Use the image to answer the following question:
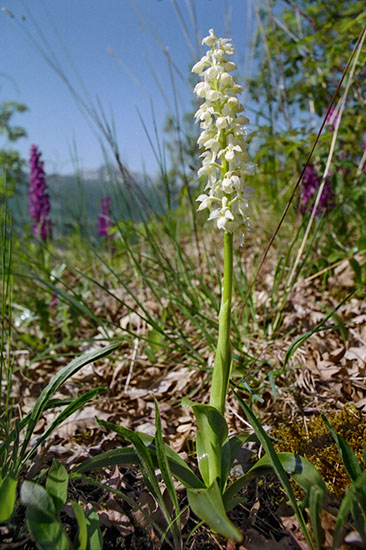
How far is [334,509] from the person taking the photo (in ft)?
3.22

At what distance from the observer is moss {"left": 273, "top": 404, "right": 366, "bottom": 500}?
1.10m

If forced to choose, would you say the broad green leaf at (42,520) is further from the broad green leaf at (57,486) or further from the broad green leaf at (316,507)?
the broad green leaf at (316,507)

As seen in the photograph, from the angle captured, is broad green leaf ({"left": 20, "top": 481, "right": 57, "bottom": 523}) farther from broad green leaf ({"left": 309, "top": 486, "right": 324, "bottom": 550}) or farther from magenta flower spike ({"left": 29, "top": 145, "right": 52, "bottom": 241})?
magenta flower spike ({"left": 29, "top": 145, "right": 52, "bottom": 241})

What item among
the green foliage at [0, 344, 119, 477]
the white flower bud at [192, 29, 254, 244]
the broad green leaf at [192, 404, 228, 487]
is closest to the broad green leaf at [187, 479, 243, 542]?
the broad green leaf at [192, 404, 228, 487]

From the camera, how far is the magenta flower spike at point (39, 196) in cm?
299

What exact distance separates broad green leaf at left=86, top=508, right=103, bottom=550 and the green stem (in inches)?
15.3

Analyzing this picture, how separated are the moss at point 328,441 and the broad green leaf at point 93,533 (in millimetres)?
632

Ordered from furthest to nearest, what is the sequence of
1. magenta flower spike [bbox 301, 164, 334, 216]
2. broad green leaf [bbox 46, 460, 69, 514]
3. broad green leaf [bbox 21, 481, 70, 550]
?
magenta flower spike [bbox 301, 164, 334, 216] → broad green leaf [bbox 46, 460, 69, 514] → broad green leaf [bbox 21, 481, 70, 550]

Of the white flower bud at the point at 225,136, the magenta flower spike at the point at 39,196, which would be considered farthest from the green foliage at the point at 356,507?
Result: the magenta flower spike at the point at 39,196

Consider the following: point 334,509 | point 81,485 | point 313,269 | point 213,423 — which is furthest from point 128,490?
point 313,269

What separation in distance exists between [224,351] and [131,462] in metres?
0.40

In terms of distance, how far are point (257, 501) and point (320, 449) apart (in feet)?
0.88

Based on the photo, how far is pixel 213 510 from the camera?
82 centimetres

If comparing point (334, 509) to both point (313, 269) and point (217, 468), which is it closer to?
point (217, 468)
